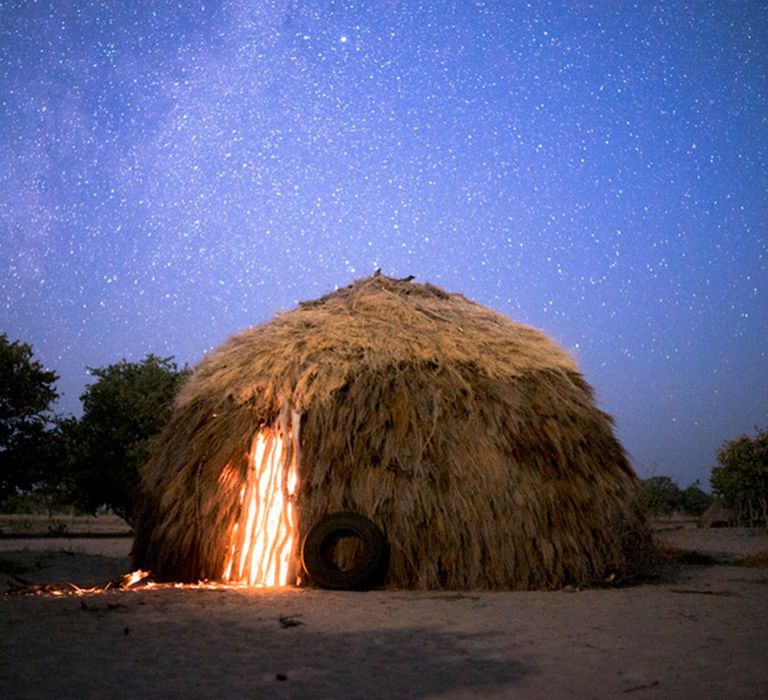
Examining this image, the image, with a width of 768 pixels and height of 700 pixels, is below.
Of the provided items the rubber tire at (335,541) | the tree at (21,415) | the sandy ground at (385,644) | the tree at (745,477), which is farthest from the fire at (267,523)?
the tree at (745,477)

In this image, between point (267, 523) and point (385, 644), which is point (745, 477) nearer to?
point (267, 523)

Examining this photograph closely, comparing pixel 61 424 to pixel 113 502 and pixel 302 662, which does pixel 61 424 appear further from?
pixel 302 662

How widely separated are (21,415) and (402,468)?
33.2 ft

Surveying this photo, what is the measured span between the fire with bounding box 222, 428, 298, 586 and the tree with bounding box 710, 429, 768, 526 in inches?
722

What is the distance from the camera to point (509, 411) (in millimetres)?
8422

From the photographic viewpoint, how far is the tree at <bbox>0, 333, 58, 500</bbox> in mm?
13934

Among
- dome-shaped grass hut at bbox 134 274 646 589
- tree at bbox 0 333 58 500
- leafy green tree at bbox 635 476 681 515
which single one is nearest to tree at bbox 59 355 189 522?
tree at bbox 0 333 58 500

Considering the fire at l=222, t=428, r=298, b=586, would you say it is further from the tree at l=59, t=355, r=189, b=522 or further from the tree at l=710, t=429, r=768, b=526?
the tree at l=710, t=429, r=768, b=526

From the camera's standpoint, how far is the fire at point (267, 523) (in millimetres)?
7906

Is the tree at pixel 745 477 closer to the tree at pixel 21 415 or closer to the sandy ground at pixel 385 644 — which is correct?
the sandy ground at pixel 385 644

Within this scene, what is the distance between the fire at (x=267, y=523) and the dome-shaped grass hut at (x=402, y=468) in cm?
2

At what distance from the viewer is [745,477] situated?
2184 centimetres

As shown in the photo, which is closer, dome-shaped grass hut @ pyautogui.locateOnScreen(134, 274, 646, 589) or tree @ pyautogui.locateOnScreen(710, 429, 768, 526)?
dome-shaped grass hut @ pyautogui.locateOnScreen(134, 274, 646, 589)

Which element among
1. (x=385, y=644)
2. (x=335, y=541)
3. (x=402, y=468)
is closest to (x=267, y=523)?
(x=335, y=541)
